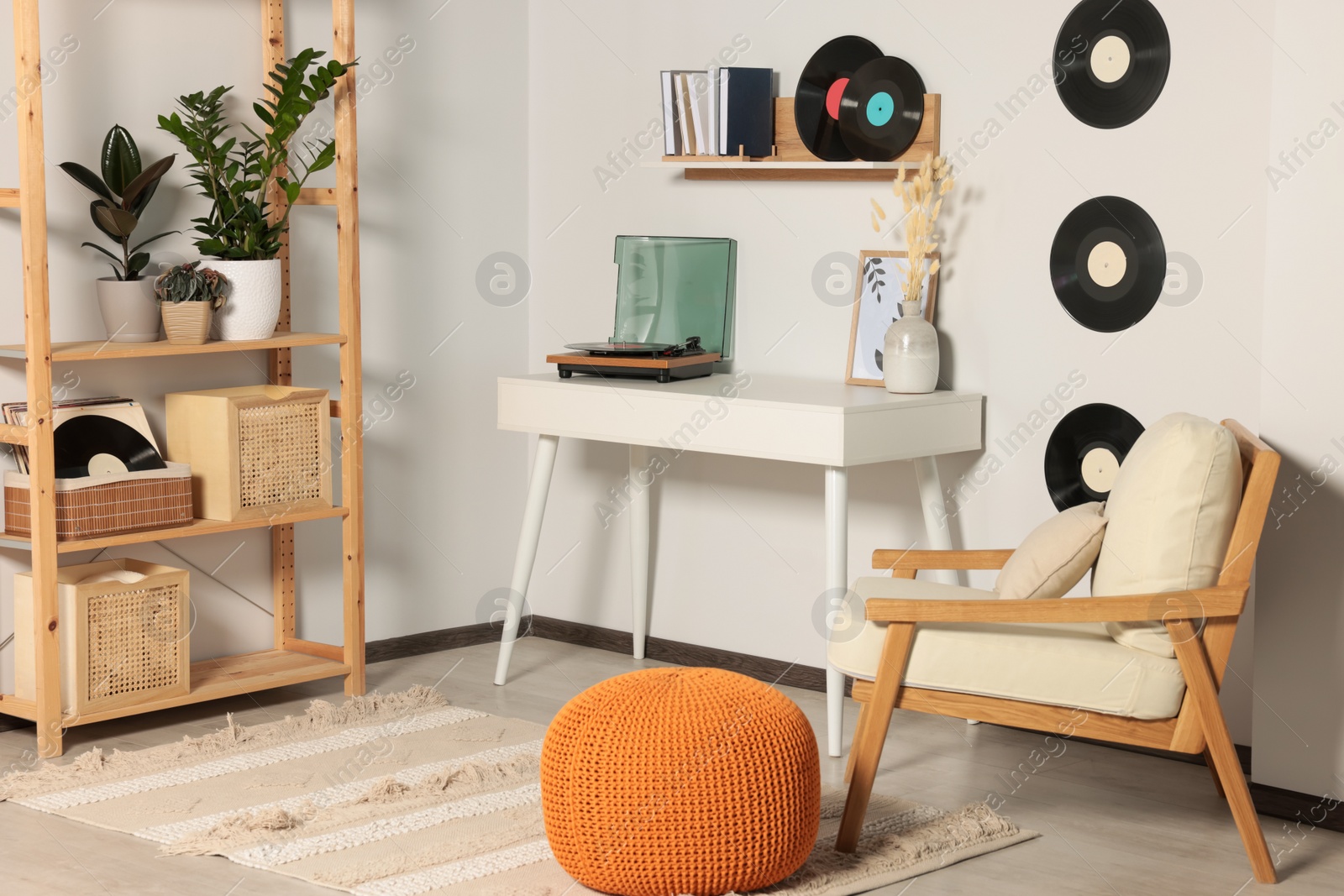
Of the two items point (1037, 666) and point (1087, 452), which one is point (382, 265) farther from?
point (1037, 666)

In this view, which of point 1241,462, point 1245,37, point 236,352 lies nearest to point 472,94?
point 236,352

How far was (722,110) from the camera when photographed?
152 inches

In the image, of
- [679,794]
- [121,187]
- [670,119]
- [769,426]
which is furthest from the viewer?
[670,119]

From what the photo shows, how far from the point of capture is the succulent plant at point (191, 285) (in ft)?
11.5

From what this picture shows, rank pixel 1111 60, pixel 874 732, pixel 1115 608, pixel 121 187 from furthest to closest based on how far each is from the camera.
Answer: pixel 121 187 < pixel 1111 60 < pixel 874 732 < pixel 1115 608

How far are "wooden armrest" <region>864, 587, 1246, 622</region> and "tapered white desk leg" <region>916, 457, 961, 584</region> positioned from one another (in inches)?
37.9

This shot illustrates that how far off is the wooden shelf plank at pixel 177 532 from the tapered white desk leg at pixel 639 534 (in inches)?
33.8

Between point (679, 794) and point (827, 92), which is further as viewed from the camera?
point (827, 92)

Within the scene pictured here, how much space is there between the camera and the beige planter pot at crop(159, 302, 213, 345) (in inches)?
137

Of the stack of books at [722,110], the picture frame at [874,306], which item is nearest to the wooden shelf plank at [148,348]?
the stack of books at [722,110]

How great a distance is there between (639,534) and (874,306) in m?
1.01

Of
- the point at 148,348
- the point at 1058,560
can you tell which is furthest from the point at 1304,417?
the point at 148,348

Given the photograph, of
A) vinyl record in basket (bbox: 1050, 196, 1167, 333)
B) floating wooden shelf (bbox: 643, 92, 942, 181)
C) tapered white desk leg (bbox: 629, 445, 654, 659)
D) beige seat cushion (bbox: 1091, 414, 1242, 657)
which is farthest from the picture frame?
beige seat cushion (bbox: 1091, 414, 1242, 657)

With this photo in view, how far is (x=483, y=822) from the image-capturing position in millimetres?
2854
